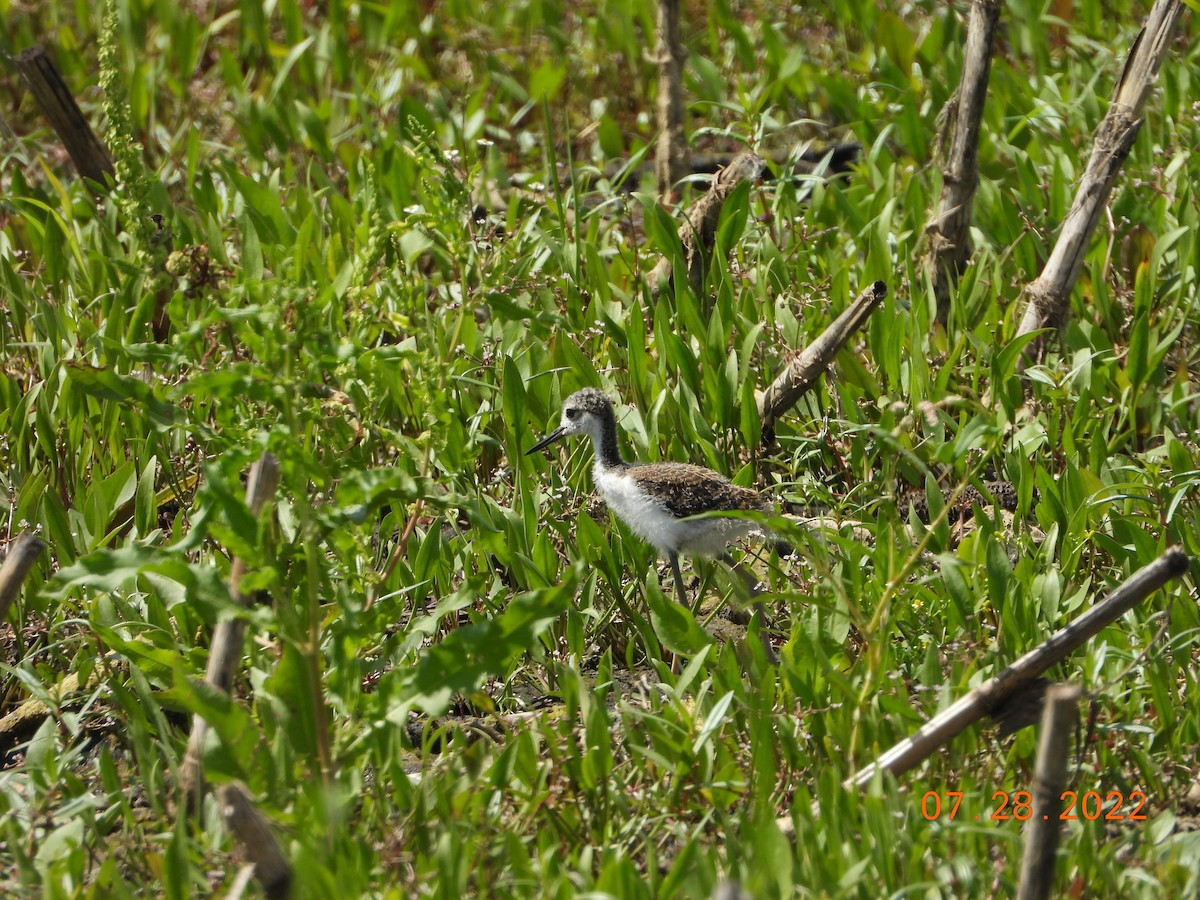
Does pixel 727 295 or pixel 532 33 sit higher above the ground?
pixel 532 33

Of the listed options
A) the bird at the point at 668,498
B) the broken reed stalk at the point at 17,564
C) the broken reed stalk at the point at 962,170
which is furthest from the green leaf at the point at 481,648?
the broken reed stalk at the point at 962,170

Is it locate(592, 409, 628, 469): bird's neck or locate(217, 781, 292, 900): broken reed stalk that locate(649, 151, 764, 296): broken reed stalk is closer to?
locate(592, 409, 628, 469): bird's neck

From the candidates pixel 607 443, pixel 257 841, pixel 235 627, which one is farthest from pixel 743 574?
pixel 257 841

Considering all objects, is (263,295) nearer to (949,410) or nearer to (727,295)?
(727,295)

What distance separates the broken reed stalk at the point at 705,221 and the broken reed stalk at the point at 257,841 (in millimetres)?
3379

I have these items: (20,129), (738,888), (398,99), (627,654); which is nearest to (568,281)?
(627,654)

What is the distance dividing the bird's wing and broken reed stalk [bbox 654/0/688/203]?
2.34 metres

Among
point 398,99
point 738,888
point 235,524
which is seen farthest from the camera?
point 398,99

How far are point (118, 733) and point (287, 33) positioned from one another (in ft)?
18.7

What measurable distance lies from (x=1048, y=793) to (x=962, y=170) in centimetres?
343

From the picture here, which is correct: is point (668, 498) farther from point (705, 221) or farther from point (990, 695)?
point (705, 221)

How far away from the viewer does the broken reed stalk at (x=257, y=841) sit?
256cm

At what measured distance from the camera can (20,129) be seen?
8.32 m

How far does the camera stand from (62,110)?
629cm
